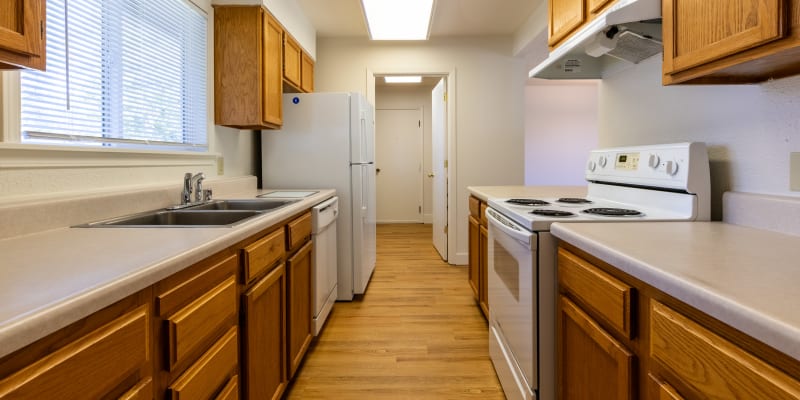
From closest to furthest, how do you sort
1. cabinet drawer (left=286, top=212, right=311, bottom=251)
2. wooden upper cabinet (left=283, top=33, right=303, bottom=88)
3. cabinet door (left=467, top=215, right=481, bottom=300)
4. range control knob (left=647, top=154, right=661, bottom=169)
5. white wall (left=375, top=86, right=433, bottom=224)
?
range control knob (left=647, top=154, right=661, bottom=169), cabinet drawer (left=286, top=212, right=311, bottom=251), cabinet door (left=467, top=215, right=481, bottom=300), wooden upper cabinet (left=283, top=33, right=303, bottom=88), white wall (left=375, top=86, right=433, bottom=224)

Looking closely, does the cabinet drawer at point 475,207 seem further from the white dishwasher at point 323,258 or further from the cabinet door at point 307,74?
the cabinet door at point 307,74

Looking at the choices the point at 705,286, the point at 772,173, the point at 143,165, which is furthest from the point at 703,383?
the point at 143,165

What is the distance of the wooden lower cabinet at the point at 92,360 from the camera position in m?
0.55

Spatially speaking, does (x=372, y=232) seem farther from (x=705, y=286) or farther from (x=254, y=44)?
(x=705, y=286)

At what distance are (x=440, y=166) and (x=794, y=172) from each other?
351 centimetres

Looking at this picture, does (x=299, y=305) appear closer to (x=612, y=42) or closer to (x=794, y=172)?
(x=612, y=42)

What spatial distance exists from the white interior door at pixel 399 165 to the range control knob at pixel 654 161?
18.8ft

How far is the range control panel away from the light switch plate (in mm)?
233

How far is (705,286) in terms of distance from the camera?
0.68 meters

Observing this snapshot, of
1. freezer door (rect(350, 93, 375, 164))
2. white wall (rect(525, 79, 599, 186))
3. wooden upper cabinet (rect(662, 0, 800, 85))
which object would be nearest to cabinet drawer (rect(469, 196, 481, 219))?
freezer door (rect(350, 93, 375, 164))

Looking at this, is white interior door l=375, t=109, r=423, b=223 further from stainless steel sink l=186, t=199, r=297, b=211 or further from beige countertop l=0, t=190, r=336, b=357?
beige countertop l=0, t=190, r=336, b=357

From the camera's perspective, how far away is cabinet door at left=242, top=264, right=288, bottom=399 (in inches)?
53.7

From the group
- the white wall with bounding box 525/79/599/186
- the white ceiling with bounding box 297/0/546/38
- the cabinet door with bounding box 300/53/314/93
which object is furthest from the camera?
the white wall with bounding box 525/79/599/186

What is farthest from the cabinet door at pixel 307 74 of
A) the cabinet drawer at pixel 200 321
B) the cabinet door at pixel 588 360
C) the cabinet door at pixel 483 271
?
the cabinet door at pixel 588 360
